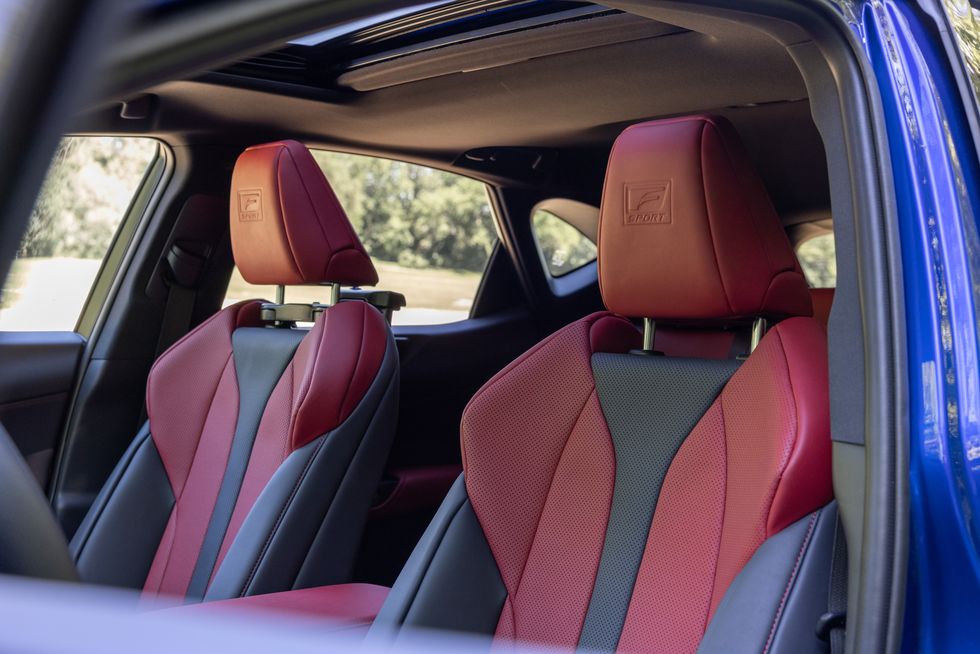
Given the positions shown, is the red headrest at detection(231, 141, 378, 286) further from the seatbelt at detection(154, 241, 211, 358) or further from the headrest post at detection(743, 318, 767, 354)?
the headrest post at detection(743, 318, 767, 354)

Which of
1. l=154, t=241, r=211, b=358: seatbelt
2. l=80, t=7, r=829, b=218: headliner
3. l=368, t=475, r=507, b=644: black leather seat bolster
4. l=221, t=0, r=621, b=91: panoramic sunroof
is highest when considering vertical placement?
l=221, t=0, r=621, b=91: panoramic sunroof

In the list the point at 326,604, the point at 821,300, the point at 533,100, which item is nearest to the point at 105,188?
the point at 533,100

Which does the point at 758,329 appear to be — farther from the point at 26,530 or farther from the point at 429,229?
the point at 429,229

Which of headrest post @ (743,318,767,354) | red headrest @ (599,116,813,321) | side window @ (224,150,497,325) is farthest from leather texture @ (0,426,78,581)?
side window @ (224,150,497,325)

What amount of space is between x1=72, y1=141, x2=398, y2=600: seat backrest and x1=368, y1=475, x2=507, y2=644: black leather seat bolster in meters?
0.60

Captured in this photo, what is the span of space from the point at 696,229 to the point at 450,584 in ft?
2.23

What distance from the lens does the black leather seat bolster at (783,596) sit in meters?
1.25

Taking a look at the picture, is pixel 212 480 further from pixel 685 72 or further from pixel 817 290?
pixel 817 290

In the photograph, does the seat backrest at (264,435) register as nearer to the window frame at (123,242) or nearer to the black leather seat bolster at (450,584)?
the window frame at (123,242)

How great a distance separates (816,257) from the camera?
353 cm

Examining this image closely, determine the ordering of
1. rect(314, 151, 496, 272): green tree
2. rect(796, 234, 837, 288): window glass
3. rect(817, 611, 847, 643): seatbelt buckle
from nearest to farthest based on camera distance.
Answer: rect(817, 611, 847, 643): seatbelt buckle, rect(796, 234, 837, 288): window glass, rect(314, 151, 496, 272): green tree

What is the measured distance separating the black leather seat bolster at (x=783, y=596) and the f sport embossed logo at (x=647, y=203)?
1.76ft

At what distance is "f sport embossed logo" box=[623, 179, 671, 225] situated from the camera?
1611 millimetres

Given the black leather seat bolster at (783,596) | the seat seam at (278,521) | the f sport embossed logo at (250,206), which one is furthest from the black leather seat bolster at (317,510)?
the black leather seat bolster at (783,596)
